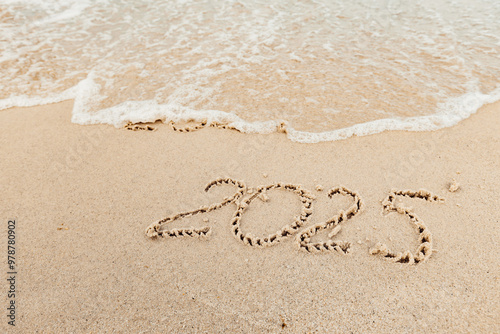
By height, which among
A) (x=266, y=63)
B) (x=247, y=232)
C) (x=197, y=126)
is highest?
(x=266, y=63)

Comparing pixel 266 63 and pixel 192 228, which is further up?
pixel 266 63

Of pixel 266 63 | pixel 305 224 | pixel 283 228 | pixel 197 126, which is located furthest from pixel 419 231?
pixel 266 63

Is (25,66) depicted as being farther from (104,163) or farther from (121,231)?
(121,231)

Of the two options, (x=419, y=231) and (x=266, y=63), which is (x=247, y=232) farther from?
(x=266, y=63)

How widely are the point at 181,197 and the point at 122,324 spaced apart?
994mm

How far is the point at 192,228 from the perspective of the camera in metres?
2.19

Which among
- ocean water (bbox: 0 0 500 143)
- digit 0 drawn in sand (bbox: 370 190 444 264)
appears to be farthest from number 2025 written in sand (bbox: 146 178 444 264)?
ocean water (bbox: 0 0 500 143)

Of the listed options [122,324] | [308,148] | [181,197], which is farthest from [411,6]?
[122,324]

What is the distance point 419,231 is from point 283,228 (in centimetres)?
94

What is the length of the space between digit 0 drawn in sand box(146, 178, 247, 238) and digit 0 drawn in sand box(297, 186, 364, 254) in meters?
0.63

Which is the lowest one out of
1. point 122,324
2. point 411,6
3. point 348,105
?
point 122,324

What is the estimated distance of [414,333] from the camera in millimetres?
1584

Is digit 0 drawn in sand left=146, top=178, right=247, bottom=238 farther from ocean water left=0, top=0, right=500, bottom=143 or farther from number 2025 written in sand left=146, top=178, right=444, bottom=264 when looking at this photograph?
ocean water left=0, top=0, right=500, bottom=143

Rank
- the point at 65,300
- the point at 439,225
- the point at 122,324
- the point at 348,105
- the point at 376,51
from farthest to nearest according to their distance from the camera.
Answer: the point at 376,51
the point at 348,105
the point at 439,225
the point at 65,300
the point at 122,324
